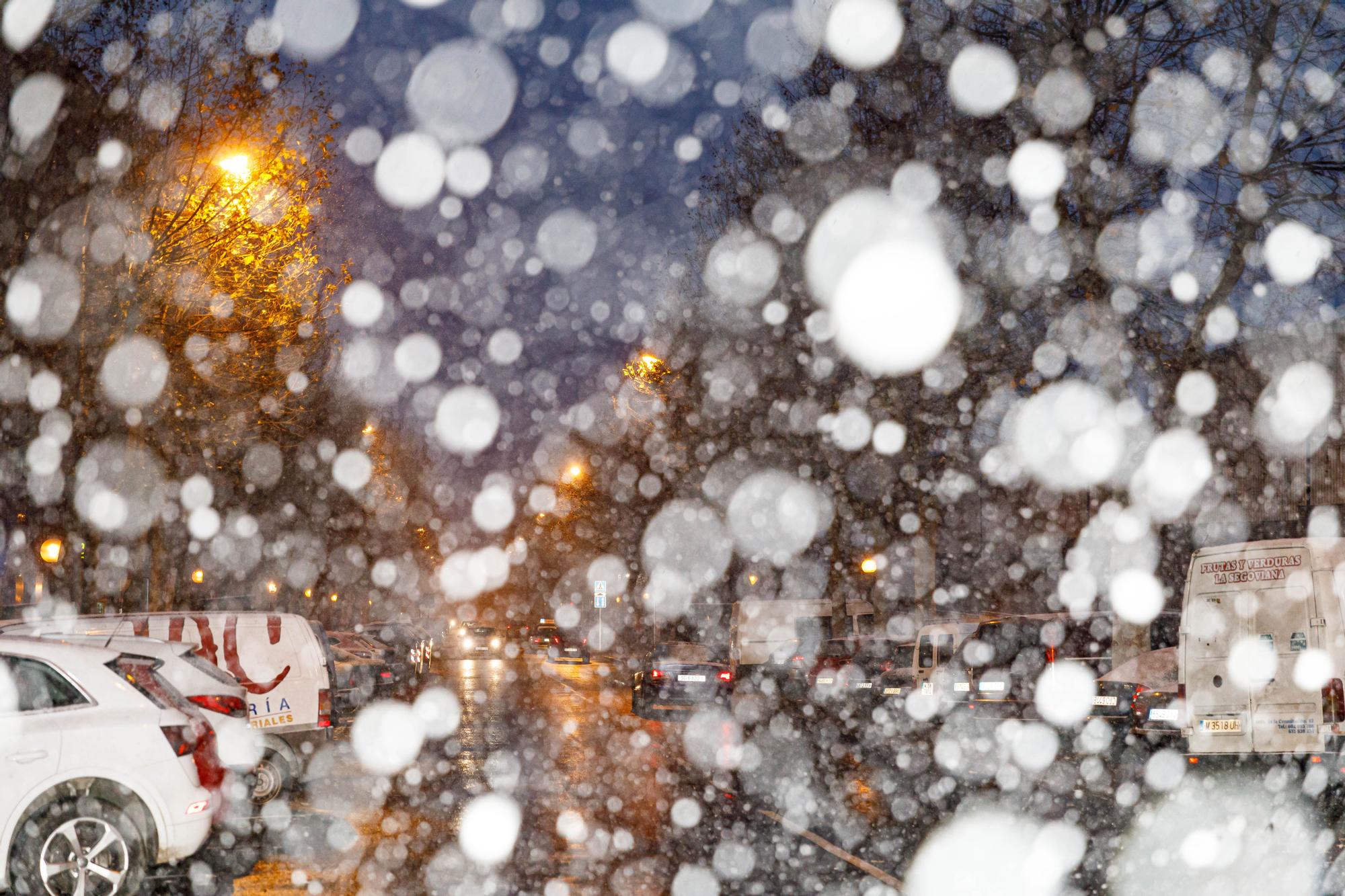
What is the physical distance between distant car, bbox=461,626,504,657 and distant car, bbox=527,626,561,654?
2230mm

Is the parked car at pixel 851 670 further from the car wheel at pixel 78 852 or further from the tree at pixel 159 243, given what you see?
the car wheel at pixel 78 852

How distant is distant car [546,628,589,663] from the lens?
64.4 metres

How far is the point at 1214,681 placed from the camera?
1310cm

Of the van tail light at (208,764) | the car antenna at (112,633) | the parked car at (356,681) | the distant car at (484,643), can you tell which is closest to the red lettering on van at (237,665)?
the car antenna at (112,633)

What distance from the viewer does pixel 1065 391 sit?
24.7 m

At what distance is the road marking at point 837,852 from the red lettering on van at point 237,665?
17.8ft

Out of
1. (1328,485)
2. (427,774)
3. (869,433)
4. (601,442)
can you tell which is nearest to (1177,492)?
(1328,485)

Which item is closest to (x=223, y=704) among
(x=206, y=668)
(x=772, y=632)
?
(x=206, y=668)

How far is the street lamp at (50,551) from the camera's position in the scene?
2651 centimetres

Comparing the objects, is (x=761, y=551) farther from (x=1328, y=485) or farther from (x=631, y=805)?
(x=631, y=805)

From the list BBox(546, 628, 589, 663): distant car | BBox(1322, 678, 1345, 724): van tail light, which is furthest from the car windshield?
BBox(546, 628, 589, 663): distant car

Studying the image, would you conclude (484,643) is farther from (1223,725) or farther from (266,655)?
(1223,725)

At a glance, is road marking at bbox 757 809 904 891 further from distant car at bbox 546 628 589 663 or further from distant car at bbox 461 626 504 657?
distant car at bbox 461 626 504 657

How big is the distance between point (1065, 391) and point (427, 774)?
48.1ft
